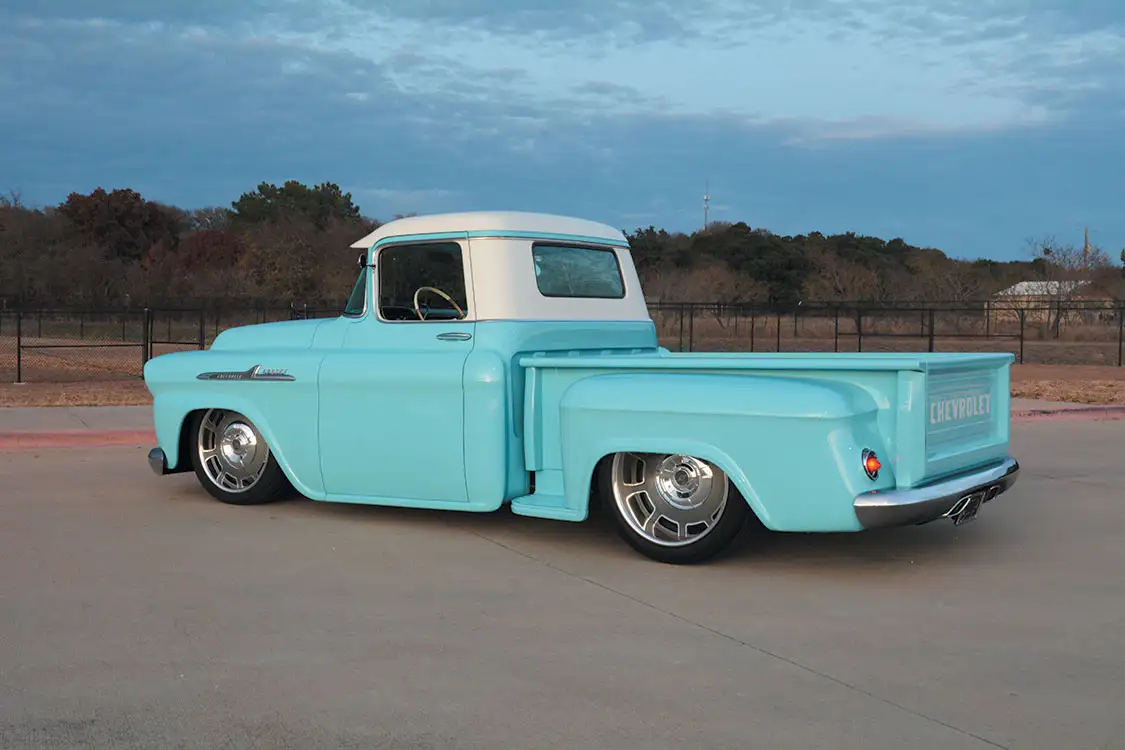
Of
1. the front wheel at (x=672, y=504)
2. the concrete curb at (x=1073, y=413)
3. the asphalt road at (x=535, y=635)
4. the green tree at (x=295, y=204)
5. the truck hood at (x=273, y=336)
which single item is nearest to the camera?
the asphalt road at (x=535, y=635)

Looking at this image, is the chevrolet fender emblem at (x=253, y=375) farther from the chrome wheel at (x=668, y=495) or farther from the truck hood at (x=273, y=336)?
the chrome wheel at (x=668, y=495)

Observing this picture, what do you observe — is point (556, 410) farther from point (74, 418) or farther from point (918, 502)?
point (74, 418)

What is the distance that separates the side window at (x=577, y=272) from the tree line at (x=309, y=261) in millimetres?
44113

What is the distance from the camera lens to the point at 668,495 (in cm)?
717

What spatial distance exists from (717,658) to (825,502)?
1.38 metres

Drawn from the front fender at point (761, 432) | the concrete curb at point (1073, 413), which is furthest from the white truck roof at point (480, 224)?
the concrete curb at point (1073, 413)

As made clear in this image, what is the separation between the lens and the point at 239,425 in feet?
29.9

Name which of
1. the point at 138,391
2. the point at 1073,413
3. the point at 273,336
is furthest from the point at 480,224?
the point at 138,391

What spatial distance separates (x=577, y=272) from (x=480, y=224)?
85 cm

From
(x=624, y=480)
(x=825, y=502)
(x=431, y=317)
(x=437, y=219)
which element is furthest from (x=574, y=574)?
(x=437, y=219)

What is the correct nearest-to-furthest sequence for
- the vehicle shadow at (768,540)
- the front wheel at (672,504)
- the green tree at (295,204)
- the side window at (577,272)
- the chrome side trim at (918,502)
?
the chrome side trim at (918,502) < the front wheel at (672,504) < the vehicle shadow at (768,540) < the side window at (577,272) < the green tree at (295,204)

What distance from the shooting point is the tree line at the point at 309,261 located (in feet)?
203

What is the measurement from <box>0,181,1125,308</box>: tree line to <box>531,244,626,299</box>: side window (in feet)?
145

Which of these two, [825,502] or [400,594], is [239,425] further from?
[825,502]
